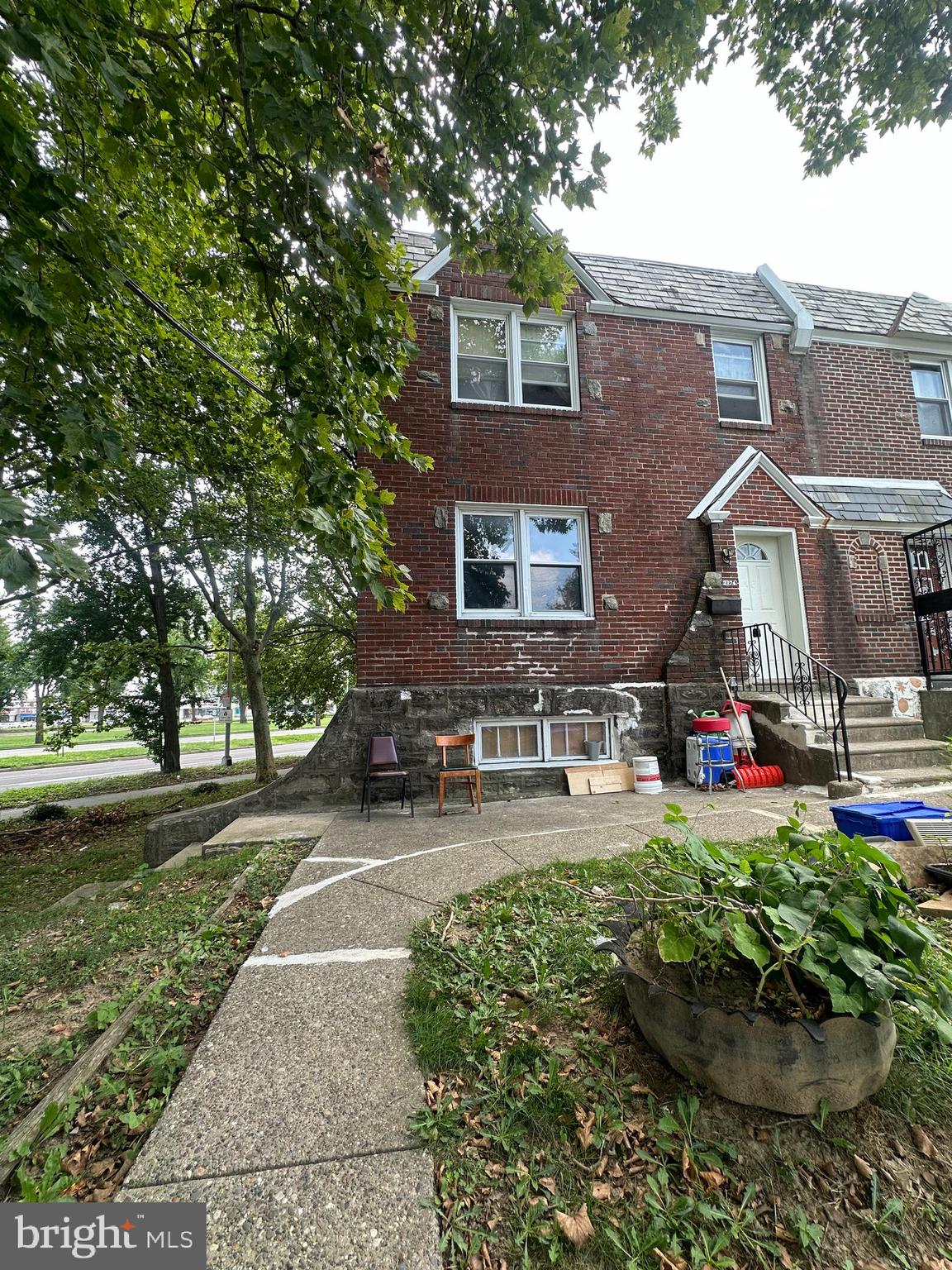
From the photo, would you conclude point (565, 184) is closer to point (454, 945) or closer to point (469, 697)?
point (454, 945)

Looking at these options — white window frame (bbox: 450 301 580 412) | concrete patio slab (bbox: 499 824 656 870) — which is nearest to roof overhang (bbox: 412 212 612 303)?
white window frame (bbox: 450 301 580 412)

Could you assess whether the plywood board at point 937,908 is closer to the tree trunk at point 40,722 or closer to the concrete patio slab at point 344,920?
the concrete patio slab at point 344,920

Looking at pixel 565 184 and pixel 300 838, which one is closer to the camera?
pixel 565 184

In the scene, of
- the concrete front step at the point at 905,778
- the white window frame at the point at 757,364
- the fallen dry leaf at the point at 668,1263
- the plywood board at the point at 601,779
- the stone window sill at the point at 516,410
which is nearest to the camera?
the fallen dry leaf at the point at 668,1263

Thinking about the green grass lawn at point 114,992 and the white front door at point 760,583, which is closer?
the green grass lawn at point 114,992

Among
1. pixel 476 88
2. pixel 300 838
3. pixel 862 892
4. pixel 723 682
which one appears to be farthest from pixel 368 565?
pixel 723 682

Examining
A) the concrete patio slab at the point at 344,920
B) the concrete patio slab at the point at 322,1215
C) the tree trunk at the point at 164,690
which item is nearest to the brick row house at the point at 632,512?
the concrete patio slab at the point at 344,920

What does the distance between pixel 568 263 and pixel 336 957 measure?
9.26 m

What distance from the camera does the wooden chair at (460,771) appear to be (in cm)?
625

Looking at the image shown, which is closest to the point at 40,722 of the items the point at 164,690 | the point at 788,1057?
the point at 164,690

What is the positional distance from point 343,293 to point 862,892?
139 inches

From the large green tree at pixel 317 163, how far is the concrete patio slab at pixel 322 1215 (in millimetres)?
2171

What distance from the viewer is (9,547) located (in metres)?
1.79

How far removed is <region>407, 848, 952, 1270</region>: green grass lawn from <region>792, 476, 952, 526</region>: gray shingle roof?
8274 millimetres
